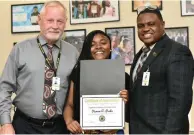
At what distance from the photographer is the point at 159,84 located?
2.12m

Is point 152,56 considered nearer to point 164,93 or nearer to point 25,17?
point 164,93

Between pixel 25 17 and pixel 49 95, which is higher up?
pixel 25 17

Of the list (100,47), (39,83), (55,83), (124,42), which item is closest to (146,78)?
(100,47)

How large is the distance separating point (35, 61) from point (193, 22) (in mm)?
2057

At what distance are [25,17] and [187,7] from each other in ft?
6.51

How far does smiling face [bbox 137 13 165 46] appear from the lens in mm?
2238

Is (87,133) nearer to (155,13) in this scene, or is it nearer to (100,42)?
(100,42)

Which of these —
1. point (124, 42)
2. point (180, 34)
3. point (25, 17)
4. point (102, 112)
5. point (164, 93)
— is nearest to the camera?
point (164, 93)

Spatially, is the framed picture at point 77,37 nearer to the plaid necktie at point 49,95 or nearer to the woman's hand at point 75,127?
the plaid necktie at point 49,95

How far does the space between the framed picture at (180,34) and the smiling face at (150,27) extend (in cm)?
154

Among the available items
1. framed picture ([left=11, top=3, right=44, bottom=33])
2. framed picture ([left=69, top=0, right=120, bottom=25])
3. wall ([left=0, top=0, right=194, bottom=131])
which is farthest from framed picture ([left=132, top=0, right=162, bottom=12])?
framed picture ([left=11, top=3, right=44, bottom=33])

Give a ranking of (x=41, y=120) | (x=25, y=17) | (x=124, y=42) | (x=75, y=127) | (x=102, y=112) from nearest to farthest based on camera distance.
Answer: (x=102, y=112)
(x=75, y=127)
(x=41, y=120)
(x=124, y=42)
(x=25, y=17)

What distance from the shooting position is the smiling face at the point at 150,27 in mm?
2238

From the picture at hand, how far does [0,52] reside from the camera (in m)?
4.17
